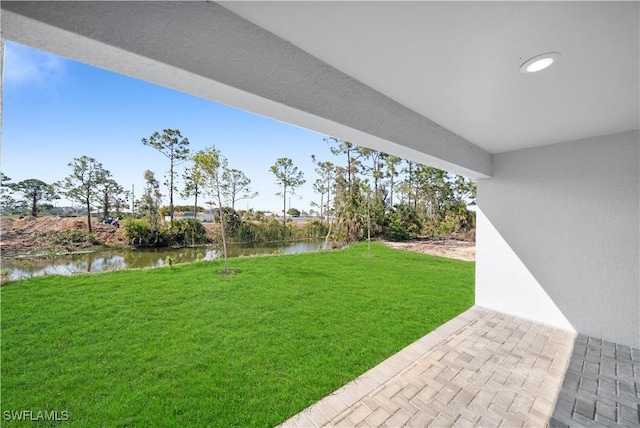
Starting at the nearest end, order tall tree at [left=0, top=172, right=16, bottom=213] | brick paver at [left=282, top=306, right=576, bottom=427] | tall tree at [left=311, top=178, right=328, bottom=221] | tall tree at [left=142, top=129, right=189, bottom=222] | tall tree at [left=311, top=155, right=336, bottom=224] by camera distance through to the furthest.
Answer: brick paver at [left=282, top=306, right=576, bottom=427] → tall tree at [left=0, top=172, right=16, bottom=213] → tall tree at [left=142, top=129, right=189, bottom=222] → tall tree at [left=311, top=155, right=336, bottom=224] → tall tree at [left=311, top=178, right=328, bottom=221]

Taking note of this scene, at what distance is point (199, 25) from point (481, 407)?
2.82m

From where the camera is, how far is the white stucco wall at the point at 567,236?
100.0 inches

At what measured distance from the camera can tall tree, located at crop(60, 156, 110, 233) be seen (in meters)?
6.66

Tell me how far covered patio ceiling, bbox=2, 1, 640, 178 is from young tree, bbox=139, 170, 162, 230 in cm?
937

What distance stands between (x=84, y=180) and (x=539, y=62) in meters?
9.81

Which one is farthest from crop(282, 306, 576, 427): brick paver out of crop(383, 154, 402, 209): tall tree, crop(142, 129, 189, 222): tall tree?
crop(383, 154, 402, 209): tall tree

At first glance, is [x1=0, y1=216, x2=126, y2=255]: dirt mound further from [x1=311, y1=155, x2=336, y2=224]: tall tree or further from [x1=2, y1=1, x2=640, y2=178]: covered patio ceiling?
[x1=311, y1=155, x2=336, y2=224]: tall tree

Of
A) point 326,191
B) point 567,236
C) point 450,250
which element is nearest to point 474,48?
point 567,236

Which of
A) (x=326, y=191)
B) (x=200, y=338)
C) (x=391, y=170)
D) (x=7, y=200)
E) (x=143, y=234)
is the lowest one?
(x=200, y=338)

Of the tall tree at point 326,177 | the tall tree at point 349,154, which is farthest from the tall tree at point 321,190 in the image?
the tall tree at point 349,154

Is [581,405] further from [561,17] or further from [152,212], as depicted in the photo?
[152,212]

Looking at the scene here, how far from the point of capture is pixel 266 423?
1650mm

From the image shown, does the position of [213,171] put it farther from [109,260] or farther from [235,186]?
[109,260]

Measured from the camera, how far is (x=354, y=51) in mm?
1260
